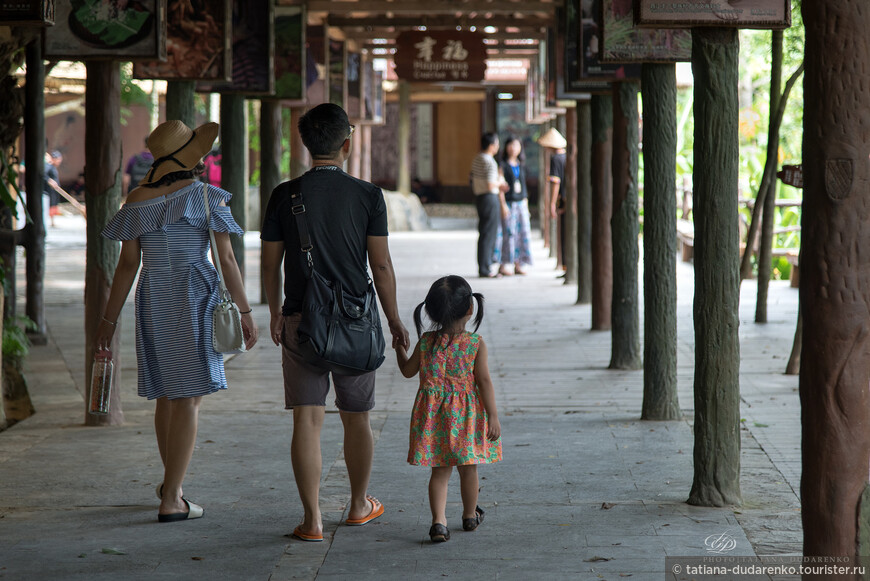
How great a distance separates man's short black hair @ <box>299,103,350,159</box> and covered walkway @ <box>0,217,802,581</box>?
146cm

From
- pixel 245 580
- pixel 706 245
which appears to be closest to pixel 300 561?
pixel 245 580

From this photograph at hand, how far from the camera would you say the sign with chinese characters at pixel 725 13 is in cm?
466

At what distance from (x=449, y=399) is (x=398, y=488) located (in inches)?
39.1

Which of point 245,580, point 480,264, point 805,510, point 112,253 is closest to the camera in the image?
point 805,510

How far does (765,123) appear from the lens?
20.0 m

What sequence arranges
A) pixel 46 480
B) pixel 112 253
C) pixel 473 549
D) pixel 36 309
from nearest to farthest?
pixel 473 549, pixel 46 480, pixel 112 253, pixel 36 309

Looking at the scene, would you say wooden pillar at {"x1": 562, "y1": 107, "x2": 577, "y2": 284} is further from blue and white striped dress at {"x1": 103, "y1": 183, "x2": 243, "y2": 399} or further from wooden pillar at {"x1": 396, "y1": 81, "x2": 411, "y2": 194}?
wooden pillar at {"x1": 396, "y1": 81, "x2": 411, "y2": 194}

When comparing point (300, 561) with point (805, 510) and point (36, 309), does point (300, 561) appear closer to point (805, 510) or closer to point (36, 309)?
point (805, 510)

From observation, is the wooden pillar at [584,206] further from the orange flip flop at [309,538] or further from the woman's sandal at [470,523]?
the orange flip flop at [309,538]

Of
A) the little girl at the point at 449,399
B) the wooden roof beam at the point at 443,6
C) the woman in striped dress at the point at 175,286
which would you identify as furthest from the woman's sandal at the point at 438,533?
the wooden roof beam at the point at 443,6

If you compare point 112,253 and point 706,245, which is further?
point 112,253

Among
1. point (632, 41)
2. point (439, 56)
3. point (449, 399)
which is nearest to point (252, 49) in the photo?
point (632, 41)

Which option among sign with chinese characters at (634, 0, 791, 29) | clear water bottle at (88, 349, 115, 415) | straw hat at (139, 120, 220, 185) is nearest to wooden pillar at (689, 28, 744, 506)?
sign with chinese characters at (634, 0, 791, 29)

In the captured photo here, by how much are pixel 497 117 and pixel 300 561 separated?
2954 cm
